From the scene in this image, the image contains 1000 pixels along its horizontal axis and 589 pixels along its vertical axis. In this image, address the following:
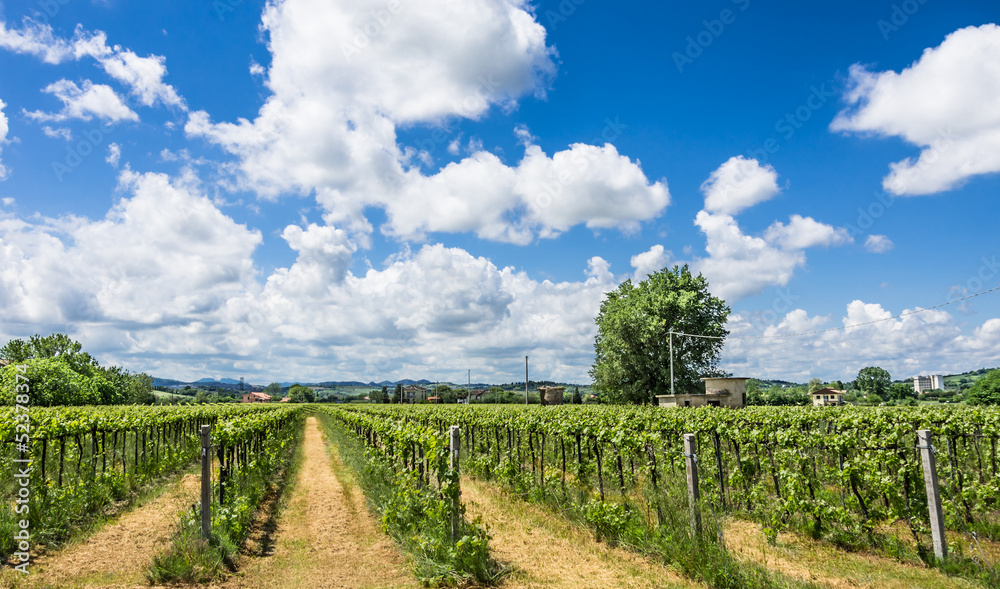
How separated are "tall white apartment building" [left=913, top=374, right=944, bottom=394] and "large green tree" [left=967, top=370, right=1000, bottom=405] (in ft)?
281

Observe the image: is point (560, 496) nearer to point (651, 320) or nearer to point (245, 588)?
point (245, 588)

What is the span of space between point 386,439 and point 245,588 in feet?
18.9

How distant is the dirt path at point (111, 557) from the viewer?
6.28 metres

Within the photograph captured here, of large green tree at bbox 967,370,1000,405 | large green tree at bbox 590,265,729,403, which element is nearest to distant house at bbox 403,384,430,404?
large green tree at bbox 590,265,729,403

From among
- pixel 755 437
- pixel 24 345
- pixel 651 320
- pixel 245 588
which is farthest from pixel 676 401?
pixel 24 345

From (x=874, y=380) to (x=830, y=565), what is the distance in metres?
123

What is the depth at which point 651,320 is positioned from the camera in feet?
135

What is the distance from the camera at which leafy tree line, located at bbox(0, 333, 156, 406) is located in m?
40.2

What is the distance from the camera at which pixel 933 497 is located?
6.45m

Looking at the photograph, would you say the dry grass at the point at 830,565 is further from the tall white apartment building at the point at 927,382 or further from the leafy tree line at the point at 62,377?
the tall white apartment building at the point at 927,382

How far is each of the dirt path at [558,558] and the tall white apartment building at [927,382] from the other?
176192 millimetres

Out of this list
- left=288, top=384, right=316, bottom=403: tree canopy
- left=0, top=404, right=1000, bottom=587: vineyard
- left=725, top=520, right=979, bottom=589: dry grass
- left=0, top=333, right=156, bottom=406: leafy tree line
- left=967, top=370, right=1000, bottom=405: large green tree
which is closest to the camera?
left=725, top=520, right=979, bottom=589: dry grass
